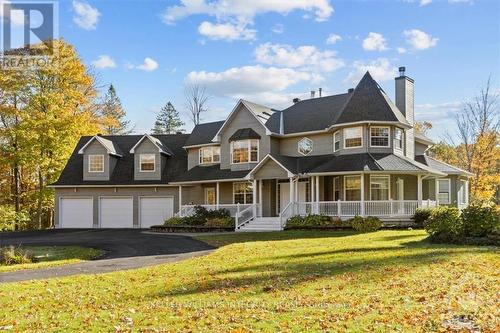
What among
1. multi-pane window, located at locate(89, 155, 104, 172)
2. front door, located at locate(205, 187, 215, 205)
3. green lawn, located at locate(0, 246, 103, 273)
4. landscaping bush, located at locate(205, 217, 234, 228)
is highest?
multi-pane window, located at locate(89, 155, 104, 172)

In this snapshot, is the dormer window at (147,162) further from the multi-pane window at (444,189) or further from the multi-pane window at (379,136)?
the multi-pane window at (444,189)

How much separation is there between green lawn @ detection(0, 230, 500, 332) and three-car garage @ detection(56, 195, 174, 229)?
19718mm

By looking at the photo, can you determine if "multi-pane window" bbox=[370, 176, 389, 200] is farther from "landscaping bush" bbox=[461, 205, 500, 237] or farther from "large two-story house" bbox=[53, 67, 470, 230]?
"landscaping bush" bbox=[461, 205, 500, 237]

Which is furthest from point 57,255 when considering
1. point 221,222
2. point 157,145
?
point 157,145

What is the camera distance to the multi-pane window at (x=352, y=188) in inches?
1055

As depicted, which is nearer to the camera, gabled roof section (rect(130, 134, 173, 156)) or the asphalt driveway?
the asphalt driveway

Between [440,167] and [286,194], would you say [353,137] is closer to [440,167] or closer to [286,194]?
[286,194]

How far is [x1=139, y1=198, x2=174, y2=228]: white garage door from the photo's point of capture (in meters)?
33.3

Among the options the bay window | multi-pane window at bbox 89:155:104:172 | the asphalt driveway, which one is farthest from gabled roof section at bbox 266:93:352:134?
multi-pane window at bbox 89:155:104:172

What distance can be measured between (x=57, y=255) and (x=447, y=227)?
13.8 meters

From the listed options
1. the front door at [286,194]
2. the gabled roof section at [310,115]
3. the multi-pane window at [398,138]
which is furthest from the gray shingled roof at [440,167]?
the front door at [286,194]

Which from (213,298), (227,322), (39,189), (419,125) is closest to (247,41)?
(213,298)

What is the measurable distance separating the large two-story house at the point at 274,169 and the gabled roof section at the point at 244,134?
0.09 m

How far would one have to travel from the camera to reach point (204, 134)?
34250mm
